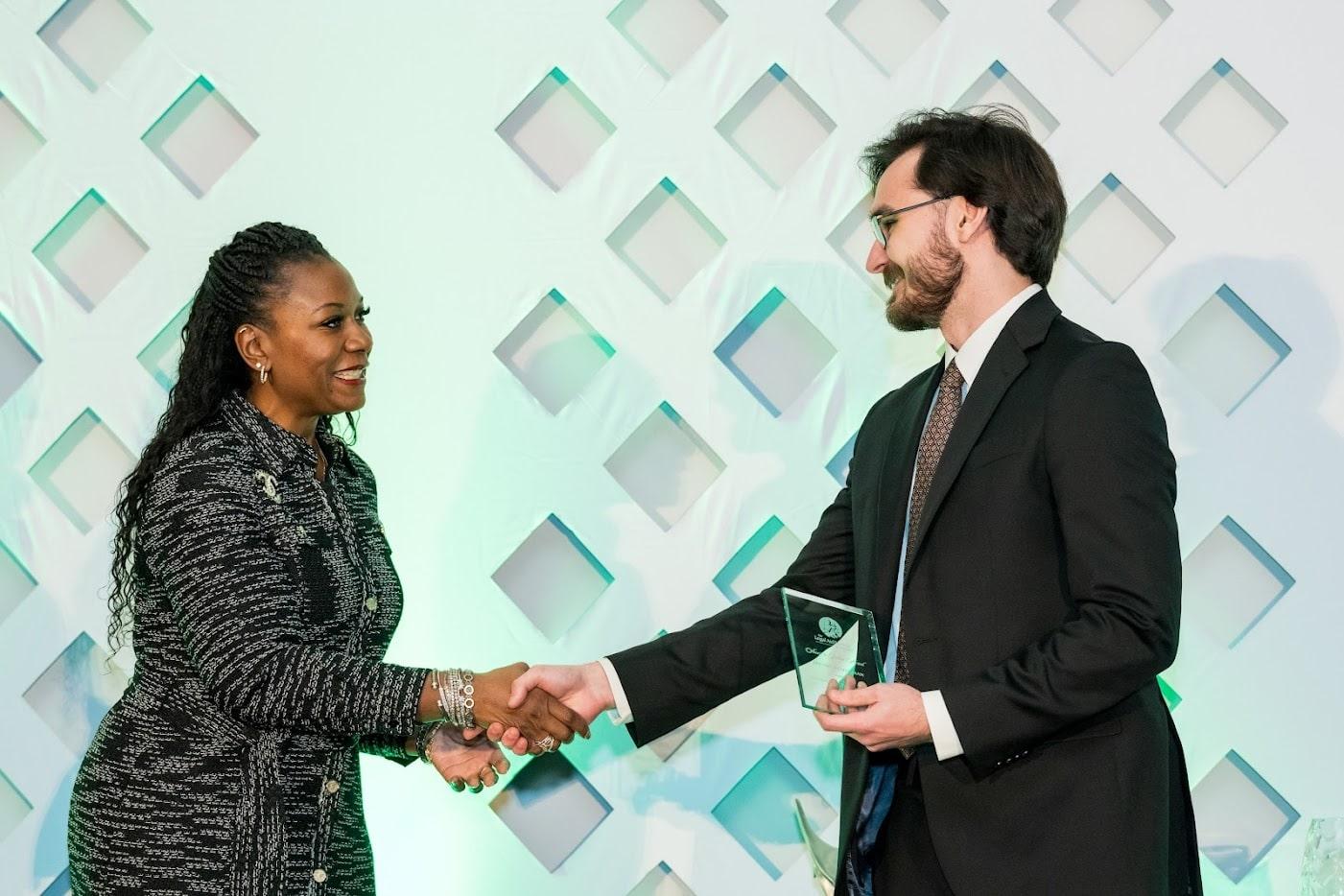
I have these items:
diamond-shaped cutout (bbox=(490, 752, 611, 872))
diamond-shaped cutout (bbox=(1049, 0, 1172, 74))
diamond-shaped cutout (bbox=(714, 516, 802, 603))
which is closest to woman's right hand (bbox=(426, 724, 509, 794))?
diamond-shaped cutout (bbox=(490, 752, 611, 872))

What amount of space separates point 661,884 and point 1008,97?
1217mm

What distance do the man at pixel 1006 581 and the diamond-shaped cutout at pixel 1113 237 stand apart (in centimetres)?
48

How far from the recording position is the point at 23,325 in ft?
6.50

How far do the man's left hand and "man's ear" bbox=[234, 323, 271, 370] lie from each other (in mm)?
733

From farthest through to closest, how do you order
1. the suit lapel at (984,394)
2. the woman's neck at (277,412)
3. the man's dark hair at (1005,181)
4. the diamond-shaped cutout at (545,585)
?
the diamond-shaped cutout at (545,585)
the woman's neck at (277,412)
the man's dark hair at (1005,181)
the suit lapel at (984,394)

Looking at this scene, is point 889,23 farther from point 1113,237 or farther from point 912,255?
point 912,255

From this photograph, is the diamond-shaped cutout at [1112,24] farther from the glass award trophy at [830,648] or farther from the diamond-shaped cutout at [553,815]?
the diamond-shaped cutout at [553,815]

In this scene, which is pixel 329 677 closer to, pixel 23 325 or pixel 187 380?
pixel 187 380

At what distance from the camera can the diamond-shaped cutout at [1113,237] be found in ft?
6.48

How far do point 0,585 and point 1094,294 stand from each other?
161 centimetres

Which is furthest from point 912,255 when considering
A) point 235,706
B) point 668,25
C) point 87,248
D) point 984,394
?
point 87,248

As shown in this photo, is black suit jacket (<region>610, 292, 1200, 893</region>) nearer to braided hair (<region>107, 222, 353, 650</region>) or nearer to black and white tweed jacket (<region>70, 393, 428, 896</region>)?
black and white tweed jacket (<region>70, 393, 428, 896</region>)

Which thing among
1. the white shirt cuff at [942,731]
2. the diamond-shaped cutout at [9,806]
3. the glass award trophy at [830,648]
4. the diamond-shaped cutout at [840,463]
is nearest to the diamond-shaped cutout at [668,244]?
the diamond-shaped cutout at [840,463]

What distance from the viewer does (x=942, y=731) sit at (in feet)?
4.18
